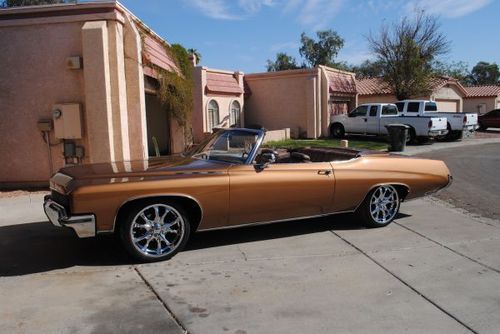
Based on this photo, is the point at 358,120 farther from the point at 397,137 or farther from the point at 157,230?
the point at 157,230

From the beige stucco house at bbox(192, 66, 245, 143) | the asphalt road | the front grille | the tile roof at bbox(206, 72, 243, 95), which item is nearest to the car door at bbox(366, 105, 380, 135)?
the asphalt road

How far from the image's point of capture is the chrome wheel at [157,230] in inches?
196

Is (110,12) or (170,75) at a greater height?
(110,12)

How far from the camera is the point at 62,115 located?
9625 millimetres

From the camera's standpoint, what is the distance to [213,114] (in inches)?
867

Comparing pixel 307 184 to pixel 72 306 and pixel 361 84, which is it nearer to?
pixel 72 306

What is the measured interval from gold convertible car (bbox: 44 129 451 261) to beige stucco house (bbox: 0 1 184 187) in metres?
4.04

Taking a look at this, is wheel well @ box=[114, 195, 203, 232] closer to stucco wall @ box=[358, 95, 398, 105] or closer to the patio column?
the patio column

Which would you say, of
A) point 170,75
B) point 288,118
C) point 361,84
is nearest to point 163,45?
point 170,75

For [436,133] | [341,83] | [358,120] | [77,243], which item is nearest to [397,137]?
[436,133]

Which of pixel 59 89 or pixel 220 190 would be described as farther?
pixel 59 89

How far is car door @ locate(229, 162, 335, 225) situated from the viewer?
17.8 ft

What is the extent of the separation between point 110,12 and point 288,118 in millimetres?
16556

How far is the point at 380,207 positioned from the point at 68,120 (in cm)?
640
